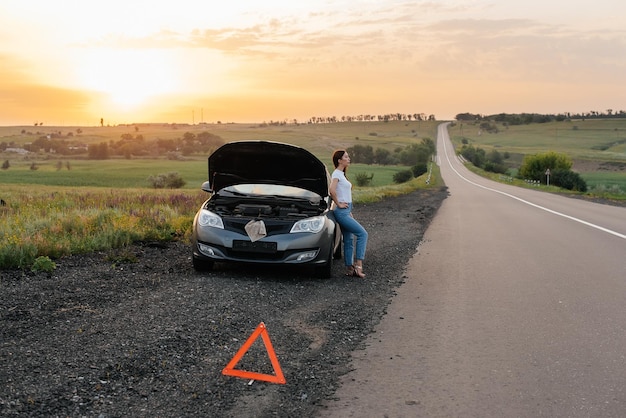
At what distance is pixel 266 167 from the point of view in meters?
9.58

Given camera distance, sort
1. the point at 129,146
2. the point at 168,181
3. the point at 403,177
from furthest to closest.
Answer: the point at 129,146, the point at 403,177, the point at 168,181

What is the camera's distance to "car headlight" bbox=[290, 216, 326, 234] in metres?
8.19

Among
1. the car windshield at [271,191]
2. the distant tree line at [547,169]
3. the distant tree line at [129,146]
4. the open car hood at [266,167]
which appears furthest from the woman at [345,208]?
the distant tree line at [129,146]

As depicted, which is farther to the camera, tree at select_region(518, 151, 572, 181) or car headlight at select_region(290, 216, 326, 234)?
tree at select_region(518, 151, 572, 181)

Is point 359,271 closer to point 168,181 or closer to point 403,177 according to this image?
point 168,181

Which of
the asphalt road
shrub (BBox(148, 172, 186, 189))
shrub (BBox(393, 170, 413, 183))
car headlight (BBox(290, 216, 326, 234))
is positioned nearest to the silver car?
car headlight (BBox(290, 216, 326, 234))

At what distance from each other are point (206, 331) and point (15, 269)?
4.09 metres

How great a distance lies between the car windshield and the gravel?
1.13 metres

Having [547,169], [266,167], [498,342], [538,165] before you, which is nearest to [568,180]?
[547,169]

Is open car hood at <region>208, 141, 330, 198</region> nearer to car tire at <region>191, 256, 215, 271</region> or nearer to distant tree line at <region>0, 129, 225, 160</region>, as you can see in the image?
car tire at <region>191, 256, 215, 271</region>

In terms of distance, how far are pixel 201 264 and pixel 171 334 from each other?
9.91ft

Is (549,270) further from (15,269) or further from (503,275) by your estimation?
(15,269)

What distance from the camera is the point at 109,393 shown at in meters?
4.15

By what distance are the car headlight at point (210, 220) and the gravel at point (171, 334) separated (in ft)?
2.35
